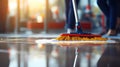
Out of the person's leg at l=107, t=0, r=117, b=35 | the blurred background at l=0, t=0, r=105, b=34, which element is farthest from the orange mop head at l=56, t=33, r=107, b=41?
the blurred background at l=0, t=0, r=105, b=34

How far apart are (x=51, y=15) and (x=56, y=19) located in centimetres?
19

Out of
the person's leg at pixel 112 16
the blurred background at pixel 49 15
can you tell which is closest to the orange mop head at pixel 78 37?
the person's leg at pixel 112 16

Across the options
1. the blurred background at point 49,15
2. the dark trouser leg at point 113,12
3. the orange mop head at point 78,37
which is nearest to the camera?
the orange mop head at point 78,37

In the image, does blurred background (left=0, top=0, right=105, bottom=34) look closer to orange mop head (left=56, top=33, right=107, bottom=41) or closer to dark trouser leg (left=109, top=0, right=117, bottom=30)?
dark trouser leg (left=109, top=0, right=117, bottom=30)

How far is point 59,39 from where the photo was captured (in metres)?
2.56

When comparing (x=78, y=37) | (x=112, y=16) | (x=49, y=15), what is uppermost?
(x=49, y=15)

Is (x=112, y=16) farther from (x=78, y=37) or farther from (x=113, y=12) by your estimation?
(x=78, y=37)

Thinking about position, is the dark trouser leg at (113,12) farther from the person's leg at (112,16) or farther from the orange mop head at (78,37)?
the orange mop head at (78,37)

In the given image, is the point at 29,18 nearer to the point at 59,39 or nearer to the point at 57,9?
the point at 57,9

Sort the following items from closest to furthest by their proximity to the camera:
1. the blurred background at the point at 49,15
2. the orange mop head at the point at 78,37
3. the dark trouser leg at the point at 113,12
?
1. the orange mop head at the point at 78,37
2. the dark trouser leg at the point at 113,12
3. the blurred background at the point at 49,15

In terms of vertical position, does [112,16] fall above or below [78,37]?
above

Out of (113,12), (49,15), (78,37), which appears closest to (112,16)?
(113,12)

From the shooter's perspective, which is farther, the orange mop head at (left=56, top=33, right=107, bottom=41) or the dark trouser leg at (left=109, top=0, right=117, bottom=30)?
the dark trouser leg at (left=109, top=0, right=117, bottom=30)

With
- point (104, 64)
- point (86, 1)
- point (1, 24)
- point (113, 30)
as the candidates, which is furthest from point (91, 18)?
point (104, 64)
